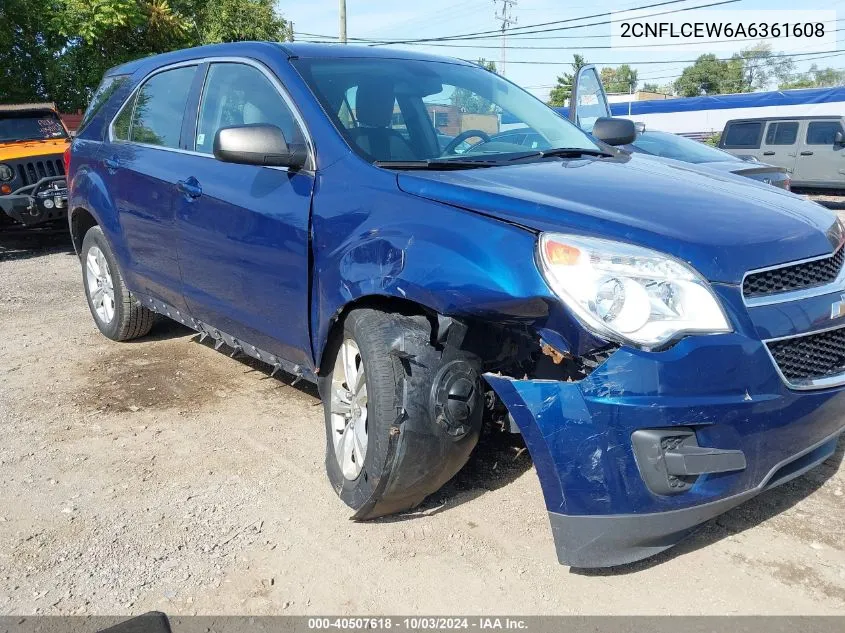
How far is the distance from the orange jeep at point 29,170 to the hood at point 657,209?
25.9 feet

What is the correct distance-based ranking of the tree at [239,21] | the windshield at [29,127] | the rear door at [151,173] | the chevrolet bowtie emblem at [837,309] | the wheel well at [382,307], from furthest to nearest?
the tree at [239,21] → the windshield at [29,127] → the rear door at [151,173] → the wheel well at [382,307] → the chevrolet bowtie emblem at [837,309]

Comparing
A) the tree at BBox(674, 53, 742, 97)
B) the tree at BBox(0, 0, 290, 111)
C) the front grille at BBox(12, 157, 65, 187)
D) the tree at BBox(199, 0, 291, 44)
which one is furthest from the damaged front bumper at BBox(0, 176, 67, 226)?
the tree at BBox(674, 53, 742, 97)

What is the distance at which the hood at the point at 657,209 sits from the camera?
2.36 metres

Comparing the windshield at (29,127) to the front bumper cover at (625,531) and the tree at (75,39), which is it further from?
the front bumper cover at (625,531)

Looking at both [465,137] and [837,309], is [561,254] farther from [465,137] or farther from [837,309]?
[465,137]

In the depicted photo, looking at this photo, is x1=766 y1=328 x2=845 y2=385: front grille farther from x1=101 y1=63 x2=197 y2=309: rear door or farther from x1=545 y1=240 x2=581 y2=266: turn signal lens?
x1=101 y1=63 x2=197 y2=309: rear door

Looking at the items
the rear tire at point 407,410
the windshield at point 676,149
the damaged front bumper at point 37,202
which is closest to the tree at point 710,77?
the windshield at point 676,149

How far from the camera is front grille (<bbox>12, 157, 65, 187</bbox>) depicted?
9.45 metres

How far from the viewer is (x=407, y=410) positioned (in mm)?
2686

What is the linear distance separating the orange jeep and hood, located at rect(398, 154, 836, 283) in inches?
310

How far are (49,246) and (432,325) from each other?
9.63m

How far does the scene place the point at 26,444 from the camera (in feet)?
12.8

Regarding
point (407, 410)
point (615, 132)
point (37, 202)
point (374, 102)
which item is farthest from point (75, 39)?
point (407, 410)

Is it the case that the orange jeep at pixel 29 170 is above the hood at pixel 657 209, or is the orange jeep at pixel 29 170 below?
below
